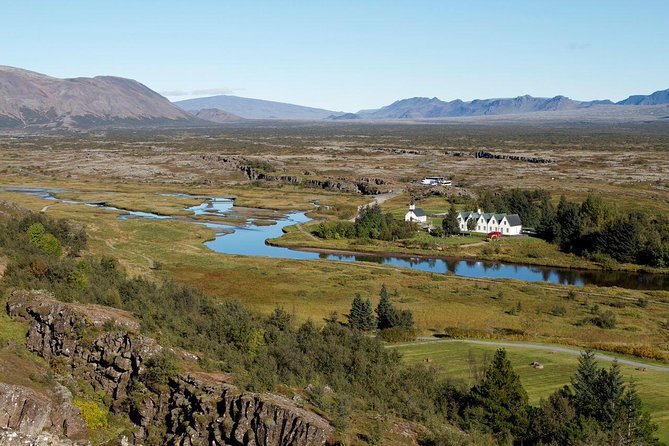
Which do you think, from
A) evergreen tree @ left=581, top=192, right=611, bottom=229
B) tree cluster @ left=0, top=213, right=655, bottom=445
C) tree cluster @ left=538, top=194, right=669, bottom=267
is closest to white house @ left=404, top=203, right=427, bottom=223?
tree cluster @ left=538, top=194, right=669, bottom=267

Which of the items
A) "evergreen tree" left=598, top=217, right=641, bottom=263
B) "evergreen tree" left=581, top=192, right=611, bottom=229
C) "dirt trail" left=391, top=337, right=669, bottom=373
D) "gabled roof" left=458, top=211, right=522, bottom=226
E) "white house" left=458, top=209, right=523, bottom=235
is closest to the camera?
"dirt trail" left=391, top=337, right=669, bottom=373

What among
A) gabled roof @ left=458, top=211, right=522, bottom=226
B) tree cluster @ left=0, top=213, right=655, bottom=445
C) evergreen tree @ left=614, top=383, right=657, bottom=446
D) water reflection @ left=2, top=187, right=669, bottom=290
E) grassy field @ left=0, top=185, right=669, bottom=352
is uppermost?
tree cluster @ left=0, top=213, right=655, bottom=445

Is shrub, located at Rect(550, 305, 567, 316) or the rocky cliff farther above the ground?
the rocky cliff

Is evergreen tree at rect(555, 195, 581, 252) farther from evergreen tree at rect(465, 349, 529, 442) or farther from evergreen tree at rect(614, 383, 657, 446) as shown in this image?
evergreen tree at rect(465, 349, 529, 442)

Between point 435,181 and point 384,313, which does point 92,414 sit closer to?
point 384,313

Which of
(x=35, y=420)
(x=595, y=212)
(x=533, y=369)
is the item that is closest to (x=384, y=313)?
(x=533, y=369)

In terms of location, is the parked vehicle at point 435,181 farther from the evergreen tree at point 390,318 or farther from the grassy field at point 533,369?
the grassy field at point 533,369

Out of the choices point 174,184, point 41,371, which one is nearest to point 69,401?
point 41,371
